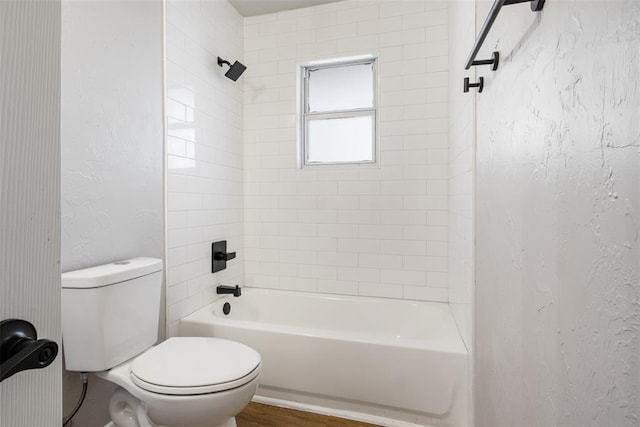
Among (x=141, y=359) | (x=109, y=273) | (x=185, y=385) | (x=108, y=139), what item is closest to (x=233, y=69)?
(x=108, y=139)

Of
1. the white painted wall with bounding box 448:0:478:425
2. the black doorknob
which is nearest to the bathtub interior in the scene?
the white painted wall with bounding box 448:0:478:425

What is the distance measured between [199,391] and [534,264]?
1.09m

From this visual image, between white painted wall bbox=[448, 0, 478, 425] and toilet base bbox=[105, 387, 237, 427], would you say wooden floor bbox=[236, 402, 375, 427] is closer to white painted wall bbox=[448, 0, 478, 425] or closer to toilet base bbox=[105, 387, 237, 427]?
toilet base bbox=[105, 387, 237, 427]

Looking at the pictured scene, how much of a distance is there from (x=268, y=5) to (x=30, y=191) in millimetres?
2538

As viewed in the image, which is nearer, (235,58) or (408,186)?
(408,186)

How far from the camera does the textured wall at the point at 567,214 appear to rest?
1.35 feet

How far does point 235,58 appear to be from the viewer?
2.46m

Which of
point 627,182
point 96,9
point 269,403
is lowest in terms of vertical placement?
point 269,403

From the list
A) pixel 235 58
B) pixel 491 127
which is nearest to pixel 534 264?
pixel 491 127

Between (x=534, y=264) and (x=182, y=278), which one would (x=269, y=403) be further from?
(x=534, y=264)

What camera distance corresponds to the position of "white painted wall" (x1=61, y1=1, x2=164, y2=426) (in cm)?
128

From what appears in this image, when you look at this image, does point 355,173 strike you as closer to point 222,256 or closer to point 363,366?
point 222,256

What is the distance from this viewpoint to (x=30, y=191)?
39 cm

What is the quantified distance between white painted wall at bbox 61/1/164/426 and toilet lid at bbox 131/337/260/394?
0.36 m
